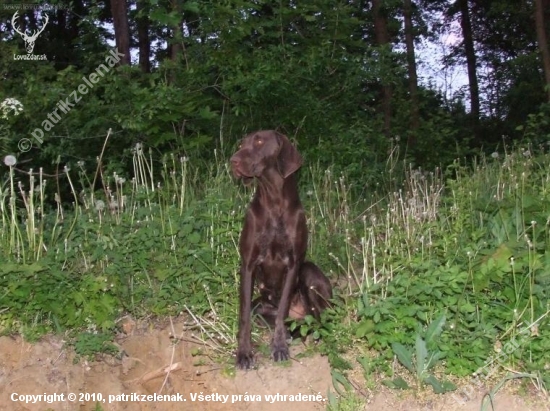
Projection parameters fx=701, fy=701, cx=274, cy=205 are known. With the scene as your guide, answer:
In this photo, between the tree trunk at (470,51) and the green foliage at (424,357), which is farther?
the tree trunk at (470,51)

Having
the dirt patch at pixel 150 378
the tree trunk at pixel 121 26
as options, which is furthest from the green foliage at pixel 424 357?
the tree trunk at pixel 121 26

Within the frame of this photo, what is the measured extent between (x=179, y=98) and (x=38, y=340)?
3984mm

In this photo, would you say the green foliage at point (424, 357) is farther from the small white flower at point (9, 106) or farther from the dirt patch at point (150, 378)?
the small white flower at point (9, 106)

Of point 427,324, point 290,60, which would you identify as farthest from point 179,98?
point 427,324

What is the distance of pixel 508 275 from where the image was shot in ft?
14.8

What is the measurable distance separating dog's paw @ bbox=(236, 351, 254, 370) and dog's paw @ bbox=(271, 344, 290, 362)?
147 millimetres

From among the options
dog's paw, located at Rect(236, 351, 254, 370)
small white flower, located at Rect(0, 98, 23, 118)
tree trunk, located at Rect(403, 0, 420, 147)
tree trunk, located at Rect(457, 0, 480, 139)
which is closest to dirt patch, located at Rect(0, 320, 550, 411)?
dog's paw, located at Rect(236, 351, 254, 370)

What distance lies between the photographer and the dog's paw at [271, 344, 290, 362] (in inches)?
181

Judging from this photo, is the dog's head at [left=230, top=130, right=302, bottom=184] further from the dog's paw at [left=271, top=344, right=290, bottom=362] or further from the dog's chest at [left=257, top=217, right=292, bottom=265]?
the dog's paw at [left=271, top=344, right=290, bottom=362]

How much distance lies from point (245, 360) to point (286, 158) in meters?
1.36

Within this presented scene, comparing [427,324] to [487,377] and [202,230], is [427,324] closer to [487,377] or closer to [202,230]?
[487,377]

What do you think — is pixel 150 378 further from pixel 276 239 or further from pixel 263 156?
pixel 263 156

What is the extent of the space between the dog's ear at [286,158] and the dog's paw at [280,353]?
1127 millimetres

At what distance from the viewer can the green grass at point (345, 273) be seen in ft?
14.2
